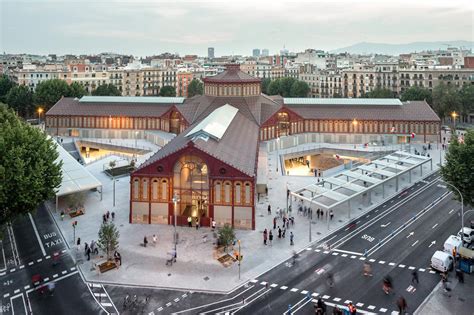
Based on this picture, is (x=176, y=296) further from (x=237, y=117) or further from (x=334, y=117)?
(x=334, y=117)

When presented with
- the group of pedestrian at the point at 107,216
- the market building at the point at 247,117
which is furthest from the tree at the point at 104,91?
the group of pedestrian at the point at 107,216

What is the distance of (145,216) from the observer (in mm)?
53969

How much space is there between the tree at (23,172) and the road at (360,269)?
66.9ft

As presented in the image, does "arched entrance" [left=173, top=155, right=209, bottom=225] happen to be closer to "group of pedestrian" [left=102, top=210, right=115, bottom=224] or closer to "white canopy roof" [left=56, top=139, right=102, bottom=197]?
"group of pedestrian" [left=102, top=210, right=115, bottom=224]

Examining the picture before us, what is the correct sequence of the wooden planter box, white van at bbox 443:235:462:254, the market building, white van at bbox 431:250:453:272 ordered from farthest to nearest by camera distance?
1. the market building
2. white van at bbox 443:235:462:254
3. the wooden planter box
4. white van at bbox 431:250:453:272

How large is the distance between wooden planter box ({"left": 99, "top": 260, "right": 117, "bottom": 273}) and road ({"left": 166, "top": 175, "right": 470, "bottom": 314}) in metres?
10.1

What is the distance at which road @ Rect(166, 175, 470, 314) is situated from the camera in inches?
1404

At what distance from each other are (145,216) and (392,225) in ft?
110

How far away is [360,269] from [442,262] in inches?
316

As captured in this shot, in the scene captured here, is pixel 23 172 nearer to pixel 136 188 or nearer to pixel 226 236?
pixel 136 188

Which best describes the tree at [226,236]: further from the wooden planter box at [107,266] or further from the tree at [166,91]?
the tree at [166,91]

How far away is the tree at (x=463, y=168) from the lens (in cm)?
4544

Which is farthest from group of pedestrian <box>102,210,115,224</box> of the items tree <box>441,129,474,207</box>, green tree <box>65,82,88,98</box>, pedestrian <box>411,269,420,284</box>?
green tree <box>65,82,88,98</box>

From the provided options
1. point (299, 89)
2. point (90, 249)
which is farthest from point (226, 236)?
point (299, 89)
